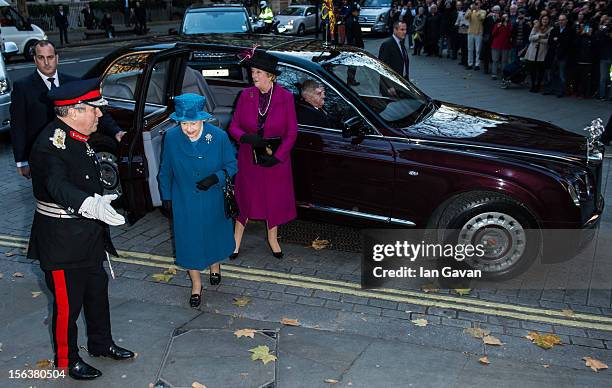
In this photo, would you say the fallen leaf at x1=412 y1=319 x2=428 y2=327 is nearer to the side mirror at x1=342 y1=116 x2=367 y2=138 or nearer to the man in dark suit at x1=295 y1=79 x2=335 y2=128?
the side mirror at x1=342 y1=116 x2=367 y2=138

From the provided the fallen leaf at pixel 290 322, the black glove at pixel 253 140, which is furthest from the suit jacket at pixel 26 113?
the fallen leaf at pixel 290 322

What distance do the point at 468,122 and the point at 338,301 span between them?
2.29 meters

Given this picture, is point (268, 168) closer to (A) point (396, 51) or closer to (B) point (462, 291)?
(B) point (462, 291)

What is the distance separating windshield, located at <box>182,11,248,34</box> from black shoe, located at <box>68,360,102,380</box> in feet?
43.1

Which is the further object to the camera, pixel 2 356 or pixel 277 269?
pixel 277 269

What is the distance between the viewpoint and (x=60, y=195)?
3.83 m

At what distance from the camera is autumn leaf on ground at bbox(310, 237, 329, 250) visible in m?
6.79

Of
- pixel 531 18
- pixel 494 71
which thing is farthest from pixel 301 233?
pixel 531 18

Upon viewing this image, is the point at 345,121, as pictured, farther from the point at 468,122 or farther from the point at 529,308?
the point at 529,308

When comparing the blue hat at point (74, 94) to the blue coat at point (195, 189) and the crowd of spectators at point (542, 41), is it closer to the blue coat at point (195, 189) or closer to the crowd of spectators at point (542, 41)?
the blue coat at point (195, 189)

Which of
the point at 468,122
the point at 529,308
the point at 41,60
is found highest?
the point at 41,60

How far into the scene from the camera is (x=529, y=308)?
5.48 meters

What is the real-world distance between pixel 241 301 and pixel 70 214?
6.42 ft

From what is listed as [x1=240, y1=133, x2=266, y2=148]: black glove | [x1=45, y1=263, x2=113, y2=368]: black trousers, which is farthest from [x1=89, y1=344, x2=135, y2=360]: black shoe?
[x1=240, y1=133, x2=266, y2=148]: black glove
